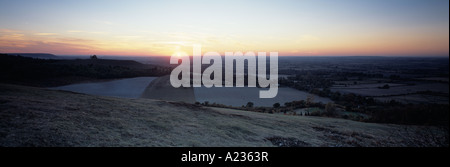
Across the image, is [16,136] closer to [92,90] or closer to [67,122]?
[67,122]

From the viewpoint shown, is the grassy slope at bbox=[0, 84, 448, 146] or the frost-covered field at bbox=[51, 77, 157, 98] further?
the frost-covered field at bbox=[51, 77, 157, 98]

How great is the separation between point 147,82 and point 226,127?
26.3m

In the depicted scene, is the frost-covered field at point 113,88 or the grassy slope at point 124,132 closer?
the grassy slope at point 124,132

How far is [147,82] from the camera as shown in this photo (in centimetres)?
3192

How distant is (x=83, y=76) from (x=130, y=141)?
104 feet

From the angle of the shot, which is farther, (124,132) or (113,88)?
(113,88)

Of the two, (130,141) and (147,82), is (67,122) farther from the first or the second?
(147,82)

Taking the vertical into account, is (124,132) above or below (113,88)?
above
